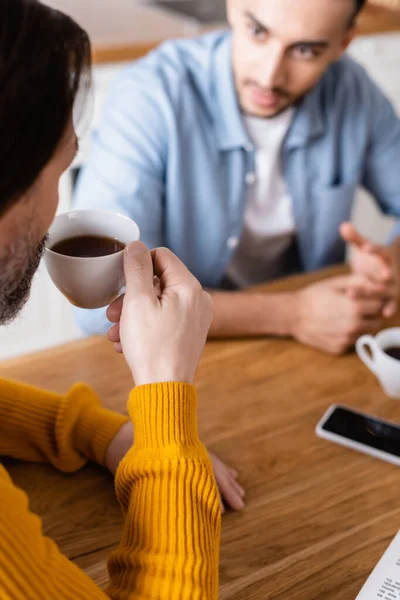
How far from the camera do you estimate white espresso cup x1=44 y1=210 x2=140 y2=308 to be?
766 mm

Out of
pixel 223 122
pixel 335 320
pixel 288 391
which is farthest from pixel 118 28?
pixel 288 391

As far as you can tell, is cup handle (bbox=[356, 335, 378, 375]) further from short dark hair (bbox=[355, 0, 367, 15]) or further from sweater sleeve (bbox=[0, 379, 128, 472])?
short dark hair (bbox=[355, 0, 367, 15])

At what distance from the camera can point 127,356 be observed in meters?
0.74

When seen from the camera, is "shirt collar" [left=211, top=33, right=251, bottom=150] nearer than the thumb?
No

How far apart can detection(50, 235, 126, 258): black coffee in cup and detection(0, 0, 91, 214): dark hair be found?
0.20 m

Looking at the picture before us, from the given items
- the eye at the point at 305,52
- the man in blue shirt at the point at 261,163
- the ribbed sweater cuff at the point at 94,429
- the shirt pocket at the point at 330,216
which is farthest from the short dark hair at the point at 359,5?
the ribbed sweater cuff at the point at 94,429

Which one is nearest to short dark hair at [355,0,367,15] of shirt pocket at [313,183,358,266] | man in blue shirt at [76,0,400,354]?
man in blue shirt at [76,0,400,354]

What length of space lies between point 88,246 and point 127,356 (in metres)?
0.17

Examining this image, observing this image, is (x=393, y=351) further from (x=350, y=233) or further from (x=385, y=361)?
(x=350, y=233)

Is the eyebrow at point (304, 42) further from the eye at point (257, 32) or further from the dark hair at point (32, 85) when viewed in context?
the dark hair at point (32, 85)

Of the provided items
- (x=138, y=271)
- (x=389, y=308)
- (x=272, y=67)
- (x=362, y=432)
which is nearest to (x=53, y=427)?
(x=138, y=271)

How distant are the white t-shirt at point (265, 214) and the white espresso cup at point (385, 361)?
56 centimetres

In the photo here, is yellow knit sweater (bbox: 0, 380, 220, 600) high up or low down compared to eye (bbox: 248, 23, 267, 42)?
down

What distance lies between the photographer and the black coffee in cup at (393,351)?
1096 millimetres
